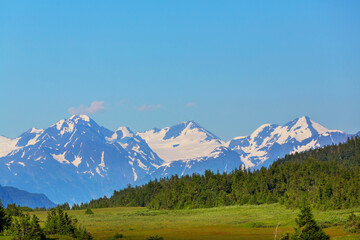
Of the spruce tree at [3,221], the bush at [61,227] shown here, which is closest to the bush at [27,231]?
the bush at [61,227]

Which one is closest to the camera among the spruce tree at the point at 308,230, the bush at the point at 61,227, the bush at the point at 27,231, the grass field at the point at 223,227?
the spruce tree at the point at 308,230

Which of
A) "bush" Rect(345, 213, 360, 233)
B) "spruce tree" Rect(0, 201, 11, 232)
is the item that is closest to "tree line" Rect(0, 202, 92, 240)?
"spruce tree" Rect(0, 201, 11, 232)

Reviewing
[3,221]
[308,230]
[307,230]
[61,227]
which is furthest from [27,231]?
[308,230]

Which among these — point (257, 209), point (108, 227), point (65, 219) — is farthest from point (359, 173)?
point (65, 219)

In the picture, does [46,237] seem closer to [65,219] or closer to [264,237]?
[65,219]

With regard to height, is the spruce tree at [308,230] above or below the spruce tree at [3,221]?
below

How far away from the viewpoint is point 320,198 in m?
195

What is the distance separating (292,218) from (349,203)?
101ft

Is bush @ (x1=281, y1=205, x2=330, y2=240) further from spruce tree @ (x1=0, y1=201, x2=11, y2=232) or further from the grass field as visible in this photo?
spruce tree @ (x1=0, y1=201, x2=11, y2=232)

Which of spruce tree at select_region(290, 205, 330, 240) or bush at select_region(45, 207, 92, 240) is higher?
bush at select_region(45, 207, 92, 240)

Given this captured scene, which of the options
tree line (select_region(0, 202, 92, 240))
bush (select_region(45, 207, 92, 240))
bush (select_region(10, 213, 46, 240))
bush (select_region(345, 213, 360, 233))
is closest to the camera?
bush (select_region(10, 213, 46, 240))

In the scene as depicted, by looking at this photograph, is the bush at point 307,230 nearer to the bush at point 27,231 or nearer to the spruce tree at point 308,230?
the spruce tree at point 308,230

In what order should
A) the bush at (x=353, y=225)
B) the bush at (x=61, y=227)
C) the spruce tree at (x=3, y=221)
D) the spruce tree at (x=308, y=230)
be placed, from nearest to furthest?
1. the spruce tree at (x=308, y=230)
2. the bush at (x=353, y=225)
3. the bush at (x=61, y=227)
4. the spruce tree at (x=3, y=221)

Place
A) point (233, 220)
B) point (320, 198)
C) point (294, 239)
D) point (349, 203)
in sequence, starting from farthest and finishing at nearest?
1. point (320, 198)
2. point (349, 203)
3. point (233, 220)
4. point (294, 239)
